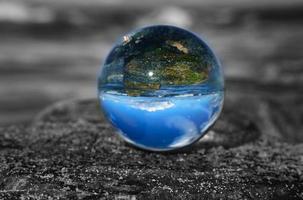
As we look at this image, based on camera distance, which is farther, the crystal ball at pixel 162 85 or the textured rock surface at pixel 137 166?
the crystal ball at pixel 162 85

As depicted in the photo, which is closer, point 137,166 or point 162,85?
point 162,85

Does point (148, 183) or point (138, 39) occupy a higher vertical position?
point (138, 39)

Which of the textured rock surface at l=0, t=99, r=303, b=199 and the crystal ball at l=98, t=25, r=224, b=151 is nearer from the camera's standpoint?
the textured rock surface at l=0, t=99, r=303, b=199

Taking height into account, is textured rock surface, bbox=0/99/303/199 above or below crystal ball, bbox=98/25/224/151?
below

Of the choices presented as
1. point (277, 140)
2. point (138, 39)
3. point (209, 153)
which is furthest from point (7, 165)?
point (277, 140)

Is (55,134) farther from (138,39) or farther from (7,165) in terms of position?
(138,39)
